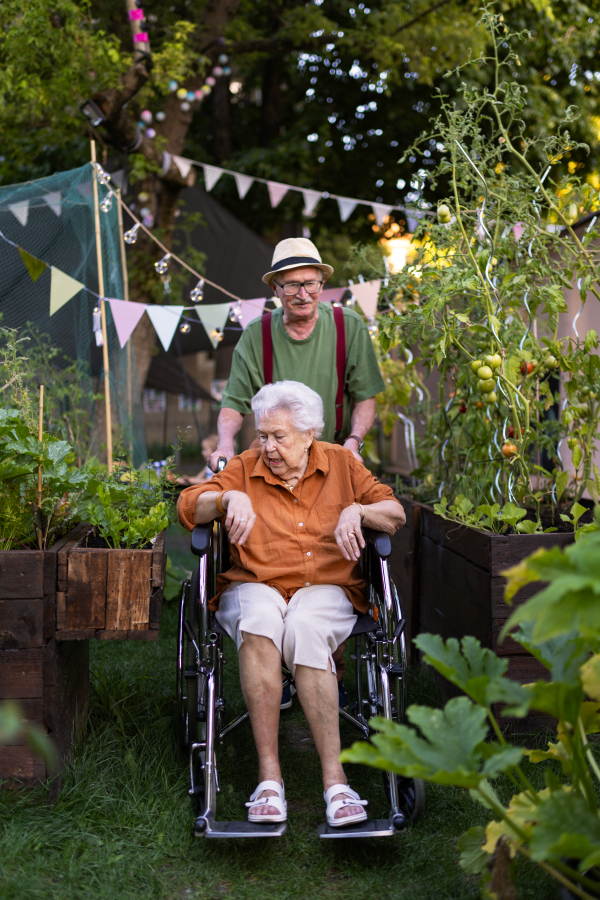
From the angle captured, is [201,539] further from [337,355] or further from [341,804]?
[337,355]

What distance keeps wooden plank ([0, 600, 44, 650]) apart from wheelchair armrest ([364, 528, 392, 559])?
0.84 metres

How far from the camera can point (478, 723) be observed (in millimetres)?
1206

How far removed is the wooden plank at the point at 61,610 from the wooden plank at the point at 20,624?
0.05m

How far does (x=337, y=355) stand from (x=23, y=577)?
1.29 metres

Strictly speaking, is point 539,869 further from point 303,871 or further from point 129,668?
point 129,668

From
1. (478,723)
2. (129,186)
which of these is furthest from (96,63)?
(478,723)

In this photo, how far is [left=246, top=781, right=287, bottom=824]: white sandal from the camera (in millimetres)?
1753

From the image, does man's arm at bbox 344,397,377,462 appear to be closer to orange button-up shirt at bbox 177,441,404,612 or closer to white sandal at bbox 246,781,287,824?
orange button-up shirt at bbox 177,441,404,612

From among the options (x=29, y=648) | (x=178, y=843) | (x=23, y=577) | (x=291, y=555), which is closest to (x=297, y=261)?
(x=291, y=555)

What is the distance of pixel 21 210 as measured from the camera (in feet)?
12.1

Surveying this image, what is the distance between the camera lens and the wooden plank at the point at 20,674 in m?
1.91

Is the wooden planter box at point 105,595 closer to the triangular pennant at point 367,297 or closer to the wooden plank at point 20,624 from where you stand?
the wooden plank at point 20,624

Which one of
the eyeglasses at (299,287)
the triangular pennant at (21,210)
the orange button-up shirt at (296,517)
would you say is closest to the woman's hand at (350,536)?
the orange button-up shirt at (296,517)

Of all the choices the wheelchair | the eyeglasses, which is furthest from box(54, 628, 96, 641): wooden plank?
the eyeglasses
